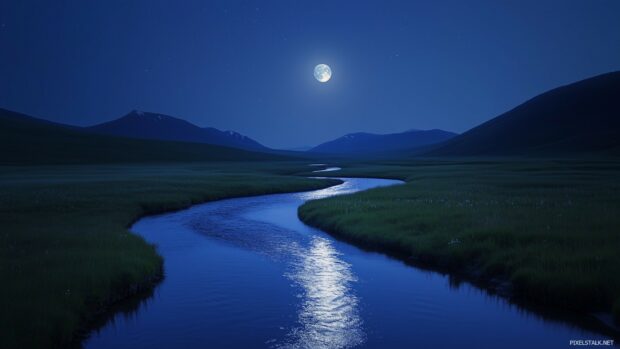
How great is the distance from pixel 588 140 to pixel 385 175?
125 metres

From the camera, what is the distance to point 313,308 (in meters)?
16.7

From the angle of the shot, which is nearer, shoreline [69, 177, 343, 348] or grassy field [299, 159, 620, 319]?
shoreline [69, 177, 343, 348]

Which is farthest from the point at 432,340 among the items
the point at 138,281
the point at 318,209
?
the point at 318,209

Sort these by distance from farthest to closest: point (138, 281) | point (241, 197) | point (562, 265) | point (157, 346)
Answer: point (241, 197), point (138, 281), point (562, 265), point (157, 346)

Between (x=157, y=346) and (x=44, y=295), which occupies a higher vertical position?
(x=44, y=295)

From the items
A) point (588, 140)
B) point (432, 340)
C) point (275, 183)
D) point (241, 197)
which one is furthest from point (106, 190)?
point (588, 140)

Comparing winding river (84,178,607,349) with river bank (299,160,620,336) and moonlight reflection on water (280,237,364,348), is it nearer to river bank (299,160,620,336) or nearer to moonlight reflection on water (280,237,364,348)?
moonlight reflection on water (280,237,364,348)

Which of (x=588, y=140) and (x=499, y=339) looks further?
(x=588, y=140)

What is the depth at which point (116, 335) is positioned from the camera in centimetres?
1459

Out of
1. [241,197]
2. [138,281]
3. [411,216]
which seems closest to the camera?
[138,281]

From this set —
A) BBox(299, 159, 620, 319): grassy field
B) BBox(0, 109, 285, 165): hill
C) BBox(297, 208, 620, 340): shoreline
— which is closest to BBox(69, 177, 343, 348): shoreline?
BBox(297, 208, 620, 340): shoreline

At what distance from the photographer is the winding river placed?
1413 centimetres

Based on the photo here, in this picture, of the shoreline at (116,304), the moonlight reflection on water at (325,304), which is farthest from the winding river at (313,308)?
the shoreline at (116,304)

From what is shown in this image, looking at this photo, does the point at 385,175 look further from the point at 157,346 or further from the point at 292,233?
the point at 157,346
